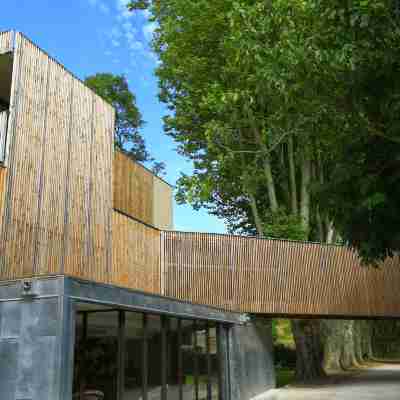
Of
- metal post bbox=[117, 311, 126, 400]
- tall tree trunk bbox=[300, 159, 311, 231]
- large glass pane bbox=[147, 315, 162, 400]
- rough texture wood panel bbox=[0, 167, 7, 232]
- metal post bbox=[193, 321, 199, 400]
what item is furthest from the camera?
tall tree trunk bbox=[300, 159, 311, 231]

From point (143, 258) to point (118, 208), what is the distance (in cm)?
155

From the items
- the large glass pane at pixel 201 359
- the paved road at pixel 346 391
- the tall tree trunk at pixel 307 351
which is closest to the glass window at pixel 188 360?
the large glass pane at pixel 201 359

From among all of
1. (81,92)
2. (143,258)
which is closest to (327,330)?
(143,258)

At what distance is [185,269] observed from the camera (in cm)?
1511

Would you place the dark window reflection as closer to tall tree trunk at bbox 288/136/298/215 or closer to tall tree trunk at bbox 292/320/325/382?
tall tree trunk at bbox 292/320/325/382

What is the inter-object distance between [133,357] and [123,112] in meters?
22.7

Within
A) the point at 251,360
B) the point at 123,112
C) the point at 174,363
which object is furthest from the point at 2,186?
the point at 123,112

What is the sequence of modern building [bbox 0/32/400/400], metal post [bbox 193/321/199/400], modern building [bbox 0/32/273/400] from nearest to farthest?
1. modern building [bbox 0/32/273/400]
2. modern building [bbox 0/32/400/400]
3. metal post [bbox 193/321/199/400]

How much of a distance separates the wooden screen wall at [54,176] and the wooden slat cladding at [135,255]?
0.38 m

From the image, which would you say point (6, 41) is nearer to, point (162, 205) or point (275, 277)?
point (162, 205)

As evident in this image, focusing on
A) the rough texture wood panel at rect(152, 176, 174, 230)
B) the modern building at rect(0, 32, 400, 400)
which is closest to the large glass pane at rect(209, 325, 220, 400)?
the modern building at rect(0, 32, 400, 400)

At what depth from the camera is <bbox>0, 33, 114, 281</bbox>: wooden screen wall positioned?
924 cm

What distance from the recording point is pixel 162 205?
1639 cm

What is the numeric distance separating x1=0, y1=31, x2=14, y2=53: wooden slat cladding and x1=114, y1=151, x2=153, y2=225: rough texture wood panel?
4128 mm
